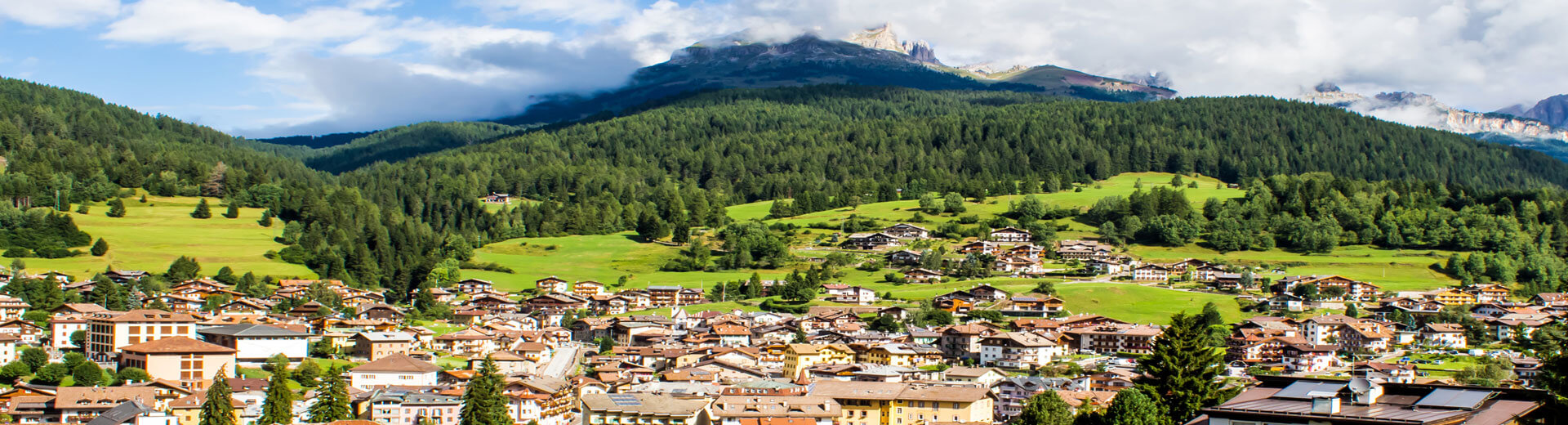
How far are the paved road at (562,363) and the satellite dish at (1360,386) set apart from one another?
1975 inches

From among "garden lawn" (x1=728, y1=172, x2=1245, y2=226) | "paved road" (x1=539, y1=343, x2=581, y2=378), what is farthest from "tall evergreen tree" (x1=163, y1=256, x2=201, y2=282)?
"garden lawn" (x1=728, y1=172, x2=1245, y2=226)

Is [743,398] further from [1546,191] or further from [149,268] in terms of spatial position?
[1546,191]

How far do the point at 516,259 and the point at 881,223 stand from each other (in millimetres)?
35353

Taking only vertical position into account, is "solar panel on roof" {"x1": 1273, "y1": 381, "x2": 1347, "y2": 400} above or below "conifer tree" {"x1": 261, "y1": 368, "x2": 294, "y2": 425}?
above

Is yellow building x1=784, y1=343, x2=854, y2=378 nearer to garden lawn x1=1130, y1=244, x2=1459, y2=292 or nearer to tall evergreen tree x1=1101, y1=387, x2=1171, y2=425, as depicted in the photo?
tall evergreen tree x1=1101, y1=387, x2=1171, y2=425

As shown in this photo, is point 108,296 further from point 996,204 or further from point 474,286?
point 996,204

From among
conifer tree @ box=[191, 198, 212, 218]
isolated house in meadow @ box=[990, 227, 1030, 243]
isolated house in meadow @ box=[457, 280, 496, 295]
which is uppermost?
conifer tree @ box=[191, 198, 212, 218]

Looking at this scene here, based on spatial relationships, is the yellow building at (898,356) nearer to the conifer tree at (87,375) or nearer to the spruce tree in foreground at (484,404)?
the spruce tree in foreground at (484,404)

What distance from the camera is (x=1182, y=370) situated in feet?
133

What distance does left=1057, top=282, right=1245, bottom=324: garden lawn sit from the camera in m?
89.6

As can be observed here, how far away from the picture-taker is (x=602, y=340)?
83.8 metres

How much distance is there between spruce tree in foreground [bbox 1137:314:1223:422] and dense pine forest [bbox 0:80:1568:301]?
252 ft

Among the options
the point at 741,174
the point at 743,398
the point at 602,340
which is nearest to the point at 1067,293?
the point at 602,340

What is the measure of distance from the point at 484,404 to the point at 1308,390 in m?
34.8
